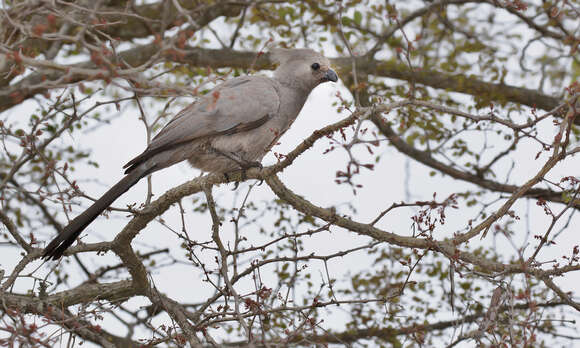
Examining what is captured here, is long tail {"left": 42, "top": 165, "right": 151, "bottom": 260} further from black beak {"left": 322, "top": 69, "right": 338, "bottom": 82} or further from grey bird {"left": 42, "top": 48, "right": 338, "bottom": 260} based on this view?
black beak {"left": 322, "top": 69, "right": 338, "bottom": 82}

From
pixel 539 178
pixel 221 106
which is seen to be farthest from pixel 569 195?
pixel 221 106

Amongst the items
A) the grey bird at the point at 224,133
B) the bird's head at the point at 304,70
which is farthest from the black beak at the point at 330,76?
the grey bird at the point at 224,133

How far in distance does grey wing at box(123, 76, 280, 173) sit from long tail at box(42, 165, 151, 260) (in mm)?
171

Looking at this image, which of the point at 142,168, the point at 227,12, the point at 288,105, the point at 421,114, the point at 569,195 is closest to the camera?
the point at 569,195

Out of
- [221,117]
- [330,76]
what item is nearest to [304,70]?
[330,76]

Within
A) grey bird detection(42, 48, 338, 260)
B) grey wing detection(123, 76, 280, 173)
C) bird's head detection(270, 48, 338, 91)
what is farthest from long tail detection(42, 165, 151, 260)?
bird's head detection(270, 48, 338, 91)

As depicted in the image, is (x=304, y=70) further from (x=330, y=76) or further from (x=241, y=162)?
(x=241, y=162)

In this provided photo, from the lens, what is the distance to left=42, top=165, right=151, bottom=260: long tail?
14.6 feet

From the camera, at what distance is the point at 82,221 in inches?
178

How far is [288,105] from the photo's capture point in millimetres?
5766

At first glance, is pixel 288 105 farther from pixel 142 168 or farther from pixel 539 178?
pixel 539 178

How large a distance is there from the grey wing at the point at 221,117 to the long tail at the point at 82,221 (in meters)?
0.17

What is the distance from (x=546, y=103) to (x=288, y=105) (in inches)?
123

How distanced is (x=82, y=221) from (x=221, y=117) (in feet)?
4.56
